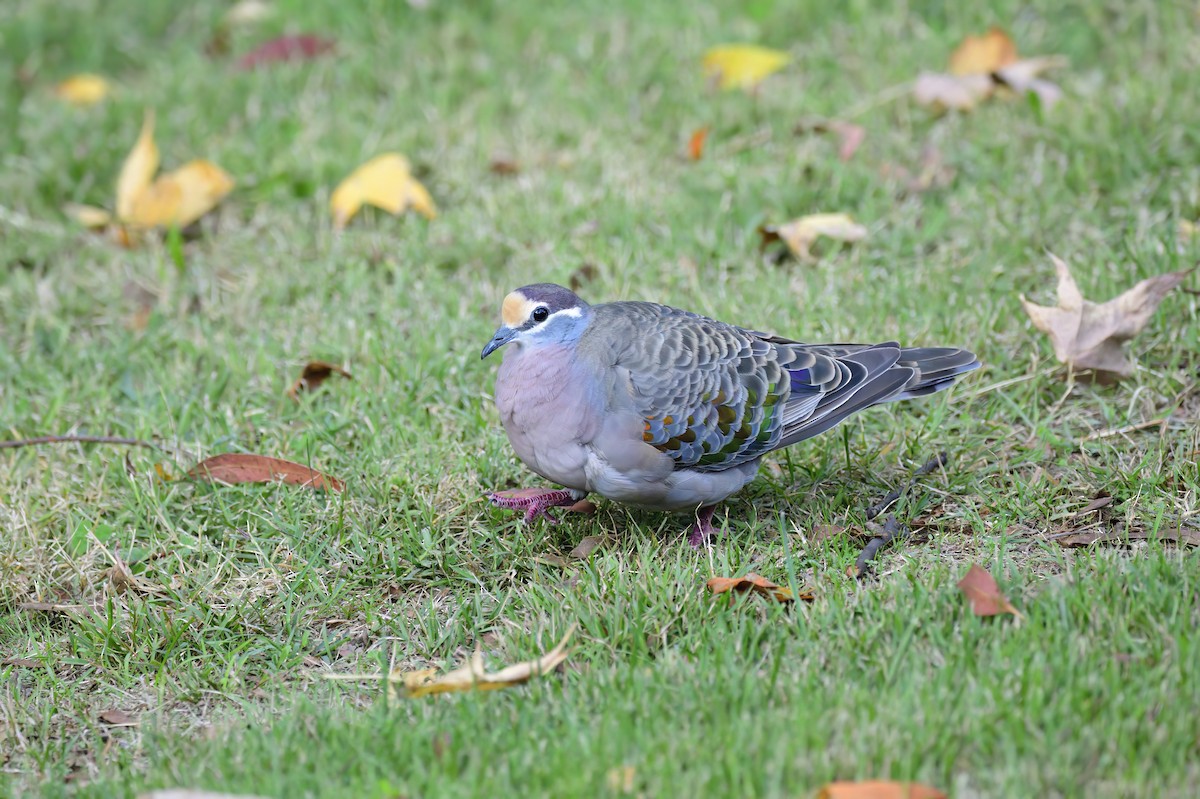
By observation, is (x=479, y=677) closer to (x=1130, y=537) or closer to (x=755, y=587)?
(x=755, y=587)

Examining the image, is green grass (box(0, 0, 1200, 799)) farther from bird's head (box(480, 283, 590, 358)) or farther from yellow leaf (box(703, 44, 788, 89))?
bird's head (box(480, 283, 590, 358))

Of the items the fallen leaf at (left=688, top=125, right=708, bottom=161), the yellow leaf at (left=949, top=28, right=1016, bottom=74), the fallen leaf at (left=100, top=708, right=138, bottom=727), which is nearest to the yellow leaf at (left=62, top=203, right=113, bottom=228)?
the fallen leaf at (left=688, top=125, right=708, bottom=161)

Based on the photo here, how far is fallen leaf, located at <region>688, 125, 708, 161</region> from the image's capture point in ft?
18.8

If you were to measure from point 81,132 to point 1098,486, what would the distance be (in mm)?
4975

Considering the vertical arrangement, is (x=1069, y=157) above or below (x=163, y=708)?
above

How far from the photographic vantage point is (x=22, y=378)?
467cm

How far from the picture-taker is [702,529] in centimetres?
370

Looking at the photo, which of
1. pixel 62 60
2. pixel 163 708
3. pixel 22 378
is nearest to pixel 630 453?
pixel 163 708

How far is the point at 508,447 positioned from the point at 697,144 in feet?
7.30

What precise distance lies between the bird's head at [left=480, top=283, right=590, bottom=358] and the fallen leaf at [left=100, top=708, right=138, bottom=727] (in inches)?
53.7

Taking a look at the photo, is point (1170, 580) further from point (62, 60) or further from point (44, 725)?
point (62, 60)

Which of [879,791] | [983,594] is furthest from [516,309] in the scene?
[879,791]

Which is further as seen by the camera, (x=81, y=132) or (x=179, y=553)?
(x=81, y=132)

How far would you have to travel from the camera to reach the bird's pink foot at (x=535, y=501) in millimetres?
3783
